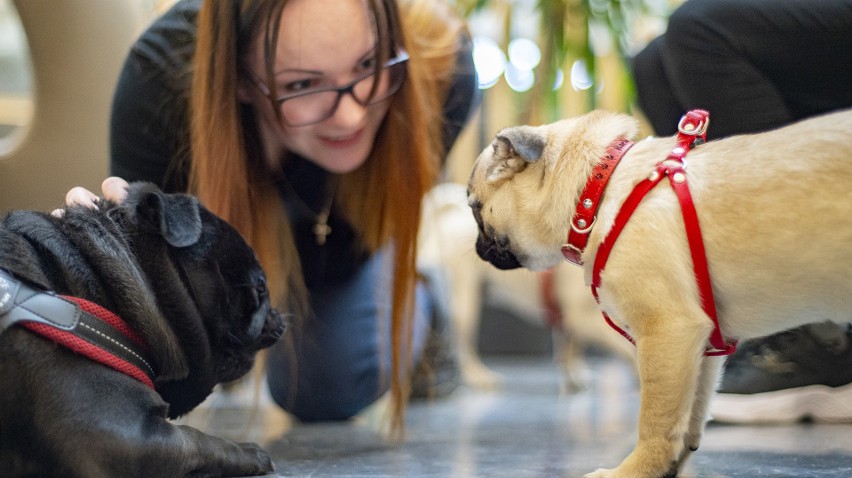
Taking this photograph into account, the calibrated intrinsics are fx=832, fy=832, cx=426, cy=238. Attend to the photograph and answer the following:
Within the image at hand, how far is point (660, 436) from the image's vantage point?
4.52 ft

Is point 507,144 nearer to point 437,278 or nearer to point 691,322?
point 691,322

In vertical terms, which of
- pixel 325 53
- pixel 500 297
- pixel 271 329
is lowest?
pixel 500 297

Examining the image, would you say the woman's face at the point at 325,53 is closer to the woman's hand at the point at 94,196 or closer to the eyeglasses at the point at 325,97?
the eyeglasses at the point at 325,97

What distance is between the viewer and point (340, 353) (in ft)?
8.38

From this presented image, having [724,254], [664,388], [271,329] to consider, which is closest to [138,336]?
[271,329]

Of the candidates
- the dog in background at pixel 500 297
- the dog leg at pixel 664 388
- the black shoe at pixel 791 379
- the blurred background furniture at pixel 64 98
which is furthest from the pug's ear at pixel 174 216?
the dog in background at pixel 500 297

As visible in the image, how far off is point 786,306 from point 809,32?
2.53 feet

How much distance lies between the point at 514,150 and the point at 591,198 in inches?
8.1

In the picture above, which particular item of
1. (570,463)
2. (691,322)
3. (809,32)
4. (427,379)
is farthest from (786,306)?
(427,379)

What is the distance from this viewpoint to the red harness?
4.51 ft

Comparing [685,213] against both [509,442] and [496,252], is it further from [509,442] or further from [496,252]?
[509,442]


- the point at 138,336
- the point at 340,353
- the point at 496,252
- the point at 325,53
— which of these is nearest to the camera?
the point at 138,336

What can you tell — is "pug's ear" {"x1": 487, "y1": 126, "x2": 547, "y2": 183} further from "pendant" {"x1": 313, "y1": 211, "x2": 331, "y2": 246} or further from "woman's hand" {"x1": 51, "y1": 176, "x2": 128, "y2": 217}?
"pendant" {"x1": 313, "y1": 211, "x2": 331, "y2": 246}

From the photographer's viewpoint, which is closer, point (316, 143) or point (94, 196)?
point (94, 196)
